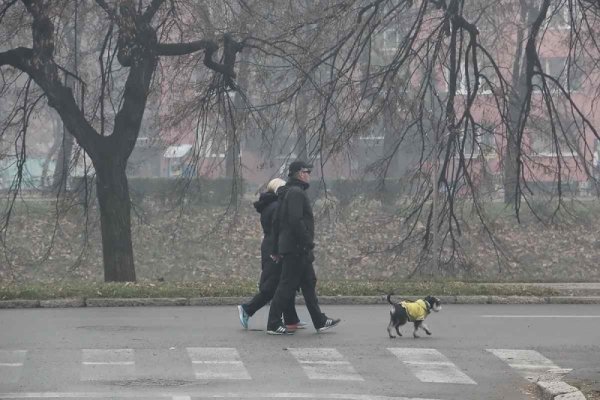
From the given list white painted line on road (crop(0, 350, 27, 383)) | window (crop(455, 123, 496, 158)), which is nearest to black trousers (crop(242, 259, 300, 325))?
white painted line on road (crop(0, 350, 27, 383))

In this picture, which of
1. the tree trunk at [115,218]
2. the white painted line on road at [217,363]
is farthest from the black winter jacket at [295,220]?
the tree trunk at [115,218]

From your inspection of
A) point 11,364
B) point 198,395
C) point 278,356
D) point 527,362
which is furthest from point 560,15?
point 198,395

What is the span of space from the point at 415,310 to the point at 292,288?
1436 mm

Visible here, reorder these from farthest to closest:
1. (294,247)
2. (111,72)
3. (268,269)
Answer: (111,72)
(268,269)
(294,247)

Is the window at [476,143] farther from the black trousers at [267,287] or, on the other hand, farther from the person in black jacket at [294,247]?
the person in black jacket at [294,247]

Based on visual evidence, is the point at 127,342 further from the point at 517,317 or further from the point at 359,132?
the point at 359,132

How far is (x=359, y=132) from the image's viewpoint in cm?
2269

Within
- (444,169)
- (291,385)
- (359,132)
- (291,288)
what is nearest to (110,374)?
(291,385)

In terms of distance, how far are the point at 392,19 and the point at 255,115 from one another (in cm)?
318

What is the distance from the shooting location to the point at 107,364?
39.7 ft

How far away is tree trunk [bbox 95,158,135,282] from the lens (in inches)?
949

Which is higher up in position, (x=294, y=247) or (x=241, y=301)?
(x=294, y=247)

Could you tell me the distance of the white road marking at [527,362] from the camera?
12.0 m

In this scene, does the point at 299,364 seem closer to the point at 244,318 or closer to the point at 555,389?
the point at 555,389
